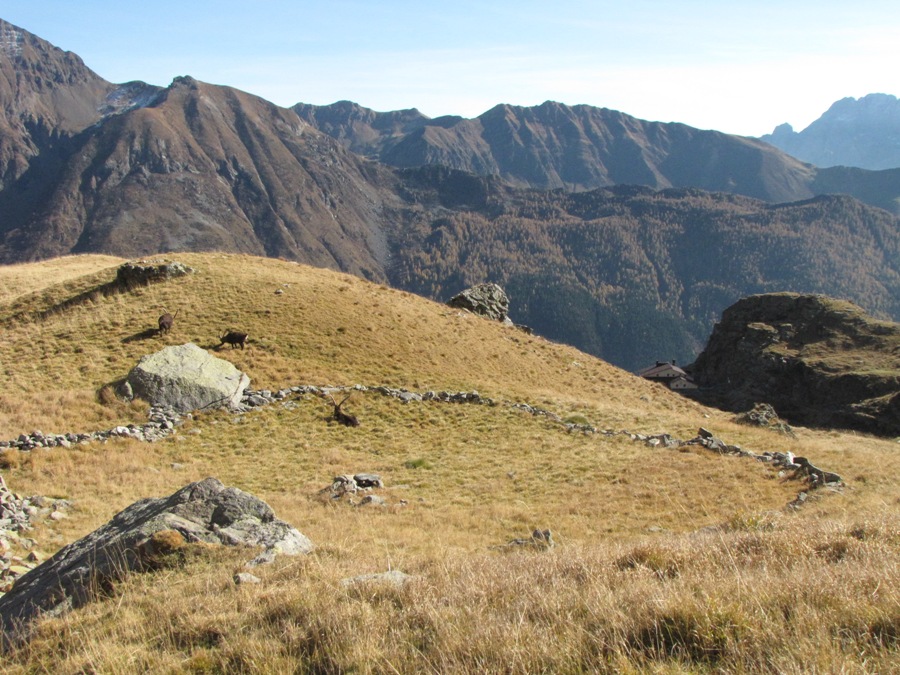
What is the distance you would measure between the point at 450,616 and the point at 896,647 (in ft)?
12.6

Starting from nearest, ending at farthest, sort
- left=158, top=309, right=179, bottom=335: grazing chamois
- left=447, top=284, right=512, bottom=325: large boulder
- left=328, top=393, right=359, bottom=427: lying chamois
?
left=328, top=393, right=359, bottom=427: lying chamois < left=158, top=309, right=179, bottom=335: grazing chamois < left=447, top=284, right=512, bottom=325: large boulder

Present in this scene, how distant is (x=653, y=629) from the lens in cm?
552

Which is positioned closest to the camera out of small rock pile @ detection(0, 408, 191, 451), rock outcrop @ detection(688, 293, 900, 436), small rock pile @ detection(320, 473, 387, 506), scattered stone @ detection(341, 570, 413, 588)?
scattered stone @ detection(341, 570, 413, 588)

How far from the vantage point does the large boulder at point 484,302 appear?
60.2 m

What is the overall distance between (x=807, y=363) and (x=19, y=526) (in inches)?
3508

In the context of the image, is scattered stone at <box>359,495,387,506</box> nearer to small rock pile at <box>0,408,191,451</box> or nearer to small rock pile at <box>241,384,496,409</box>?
small rock pile at <box>0,408,191,451</box>

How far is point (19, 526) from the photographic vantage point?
1489 cm

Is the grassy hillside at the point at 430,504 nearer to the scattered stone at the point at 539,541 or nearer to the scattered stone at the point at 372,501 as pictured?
the scattered stone at the point at 372,501

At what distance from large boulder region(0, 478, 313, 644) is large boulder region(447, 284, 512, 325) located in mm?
48205

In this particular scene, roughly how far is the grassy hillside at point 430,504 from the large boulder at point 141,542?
1.67 feet

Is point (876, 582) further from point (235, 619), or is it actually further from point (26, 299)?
point (26, 299)

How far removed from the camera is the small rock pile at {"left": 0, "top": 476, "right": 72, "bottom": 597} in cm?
1203

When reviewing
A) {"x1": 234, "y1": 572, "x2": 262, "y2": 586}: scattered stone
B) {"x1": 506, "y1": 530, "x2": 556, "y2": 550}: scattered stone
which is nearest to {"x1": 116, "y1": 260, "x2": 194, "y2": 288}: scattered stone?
{"x1": 506, "y1": 530, "x2": 556, "y2": 550}: scattered stone

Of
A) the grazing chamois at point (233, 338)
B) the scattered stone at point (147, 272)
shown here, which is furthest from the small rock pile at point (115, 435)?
the scattered stone at point (147, 272)
